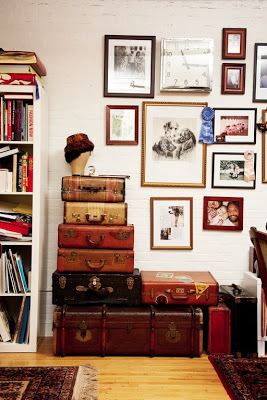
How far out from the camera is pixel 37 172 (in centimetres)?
335

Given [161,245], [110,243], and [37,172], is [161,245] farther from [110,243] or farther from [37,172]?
[37,172]

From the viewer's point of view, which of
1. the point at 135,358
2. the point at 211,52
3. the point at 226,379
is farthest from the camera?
the point at 211,52

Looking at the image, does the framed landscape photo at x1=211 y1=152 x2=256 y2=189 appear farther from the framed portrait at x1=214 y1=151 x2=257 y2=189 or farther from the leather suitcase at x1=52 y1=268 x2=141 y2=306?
the leather suitcase at x1=52 y1=268 x2=141 y2=306

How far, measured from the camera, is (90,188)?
3.35 m

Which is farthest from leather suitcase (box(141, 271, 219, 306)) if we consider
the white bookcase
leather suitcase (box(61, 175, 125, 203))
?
the white bookcase

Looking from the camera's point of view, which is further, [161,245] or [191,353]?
[161,245]

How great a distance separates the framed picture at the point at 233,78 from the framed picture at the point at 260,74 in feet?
0.37

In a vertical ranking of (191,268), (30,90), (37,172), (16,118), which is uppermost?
(30,90)

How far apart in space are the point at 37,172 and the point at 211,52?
1835 millimetres

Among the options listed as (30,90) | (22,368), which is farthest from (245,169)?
(22,368)

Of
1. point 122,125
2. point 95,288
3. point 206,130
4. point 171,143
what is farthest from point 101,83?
point 95,288

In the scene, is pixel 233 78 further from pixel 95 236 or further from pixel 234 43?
pixel 95 236

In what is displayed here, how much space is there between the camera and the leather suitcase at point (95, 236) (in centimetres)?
332

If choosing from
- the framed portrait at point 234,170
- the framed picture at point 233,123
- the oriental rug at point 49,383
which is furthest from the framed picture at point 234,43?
the oriental rug at point 49,383
